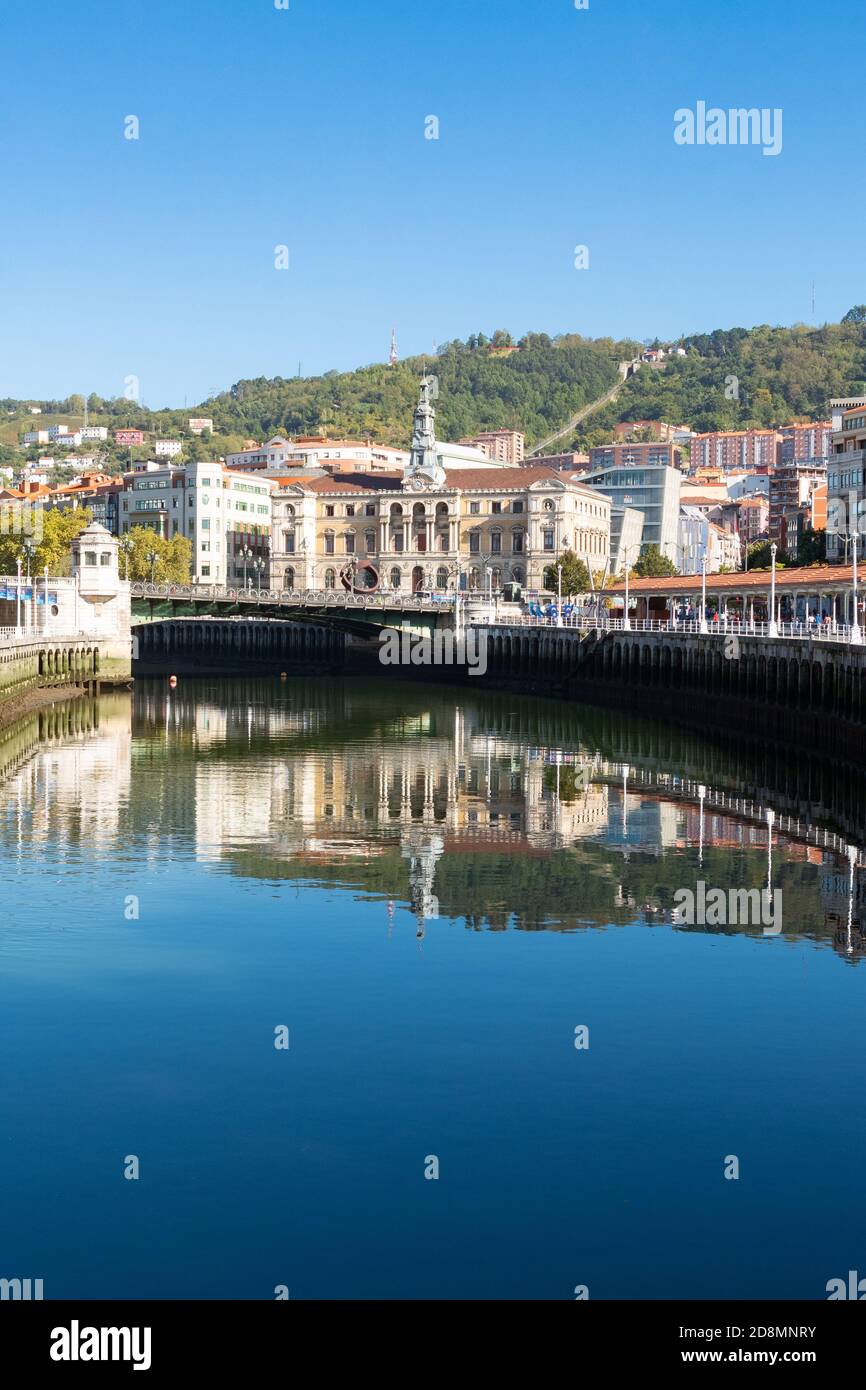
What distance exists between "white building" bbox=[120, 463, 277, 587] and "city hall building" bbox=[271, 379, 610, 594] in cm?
643

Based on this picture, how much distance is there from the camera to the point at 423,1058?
20266 mm

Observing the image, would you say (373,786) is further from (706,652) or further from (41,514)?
(41,514)

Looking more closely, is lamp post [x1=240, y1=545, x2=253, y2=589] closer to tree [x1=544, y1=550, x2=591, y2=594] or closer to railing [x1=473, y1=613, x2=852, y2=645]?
tree [x1=544, y1=550, x2=591, y2=594]

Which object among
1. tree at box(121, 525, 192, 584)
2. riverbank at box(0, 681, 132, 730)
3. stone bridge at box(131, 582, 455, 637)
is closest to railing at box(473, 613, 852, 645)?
stone bridge at box(131, 582, 455, 637)

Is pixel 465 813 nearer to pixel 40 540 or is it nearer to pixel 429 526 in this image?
pixel 40 540

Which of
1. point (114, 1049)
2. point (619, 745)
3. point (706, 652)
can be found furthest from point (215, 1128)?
point (706, 652)

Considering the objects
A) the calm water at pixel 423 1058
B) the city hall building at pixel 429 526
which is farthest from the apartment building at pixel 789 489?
the calm water at pixel 423 1058

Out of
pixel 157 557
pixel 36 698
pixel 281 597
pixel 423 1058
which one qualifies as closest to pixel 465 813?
pixel 423 1058

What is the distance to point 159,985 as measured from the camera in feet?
77.5

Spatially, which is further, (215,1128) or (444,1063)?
(444,1063)

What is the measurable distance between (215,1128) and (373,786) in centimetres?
3033

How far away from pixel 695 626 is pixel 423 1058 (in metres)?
65.2

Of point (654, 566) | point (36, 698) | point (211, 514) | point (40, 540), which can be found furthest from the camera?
point (211, 514)

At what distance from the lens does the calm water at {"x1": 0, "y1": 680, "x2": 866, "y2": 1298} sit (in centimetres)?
1525
